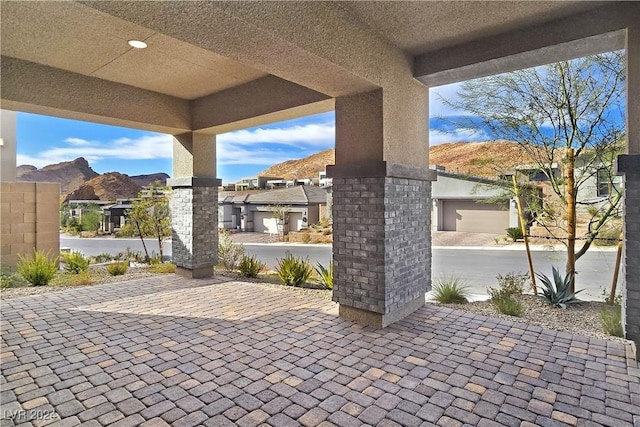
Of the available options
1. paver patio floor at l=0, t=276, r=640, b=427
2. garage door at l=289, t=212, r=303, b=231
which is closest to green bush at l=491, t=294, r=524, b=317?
paver patio floor at l=0, t=276, r=640, b=427

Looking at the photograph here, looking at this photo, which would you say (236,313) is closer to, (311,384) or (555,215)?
(311,384)

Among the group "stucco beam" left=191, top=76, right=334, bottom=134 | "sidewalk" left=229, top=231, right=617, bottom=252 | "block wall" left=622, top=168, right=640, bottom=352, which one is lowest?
"sidewalk" left=229, top=231, right=617, bottom=252

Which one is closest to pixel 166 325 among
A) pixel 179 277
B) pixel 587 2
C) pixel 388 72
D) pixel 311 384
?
pixel 311 384

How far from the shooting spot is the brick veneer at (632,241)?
11.4 ft

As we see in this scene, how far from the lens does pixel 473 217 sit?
22.0 m

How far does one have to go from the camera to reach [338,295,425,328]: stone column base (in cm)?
448

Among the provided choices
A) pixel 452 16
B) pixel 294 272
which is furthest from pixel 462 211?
pixel 452 16

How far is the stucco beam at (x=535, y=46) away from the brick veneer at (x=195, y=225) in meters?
4.94

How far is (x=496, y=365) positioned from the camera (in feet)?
11.4

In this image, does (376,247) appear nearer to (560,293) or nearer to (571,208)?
(560,293)

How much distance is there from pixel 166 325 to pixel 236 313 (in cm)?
95

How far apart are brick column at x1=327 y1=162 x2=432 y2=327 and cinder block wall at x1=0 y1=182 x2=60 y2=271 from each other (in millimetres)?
8380

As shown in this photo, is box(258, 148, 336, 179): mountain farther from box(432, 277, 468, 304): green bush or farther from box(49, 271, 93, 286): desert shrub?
box(432, 277, 468, 304): green bush

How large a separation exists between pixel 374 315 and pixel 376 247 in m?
0.88
